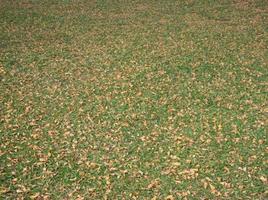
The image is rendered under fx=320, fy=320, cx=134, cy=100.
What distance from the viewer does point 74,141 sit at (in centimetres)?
880

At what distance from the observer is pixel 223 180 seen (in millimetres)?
7457

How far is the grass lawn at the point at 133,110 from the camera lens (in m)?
7.43

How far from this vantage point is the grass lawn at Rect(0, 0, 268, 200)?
7.43m

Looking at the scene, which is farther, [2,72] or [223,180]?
[2,72]

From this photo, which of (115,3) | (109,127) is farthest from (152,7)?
(109,127)

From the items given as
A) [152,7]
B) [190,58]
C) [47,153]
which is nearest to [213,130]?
[47,153]

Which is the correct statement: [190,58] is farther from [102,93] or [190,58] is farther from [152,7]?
[152,7]

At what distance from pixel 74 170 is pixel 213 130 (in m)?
4.16

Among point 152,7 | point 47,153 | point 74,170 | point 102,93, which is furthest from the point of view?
point 152,7

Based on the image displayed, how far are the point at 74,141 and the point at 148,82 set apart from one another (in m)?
4.49

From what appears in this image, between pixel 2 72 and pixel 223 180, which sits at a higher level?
pixel 2 72

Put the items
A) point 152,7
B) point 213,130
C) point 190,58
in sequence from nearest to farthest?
1. point 213,130
2. point 190,58
3. point 152,7

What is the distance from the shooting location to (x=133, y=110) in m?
10.4

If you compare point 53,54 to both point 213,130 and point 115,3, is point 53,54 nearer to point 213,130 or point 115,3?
point 213,130
